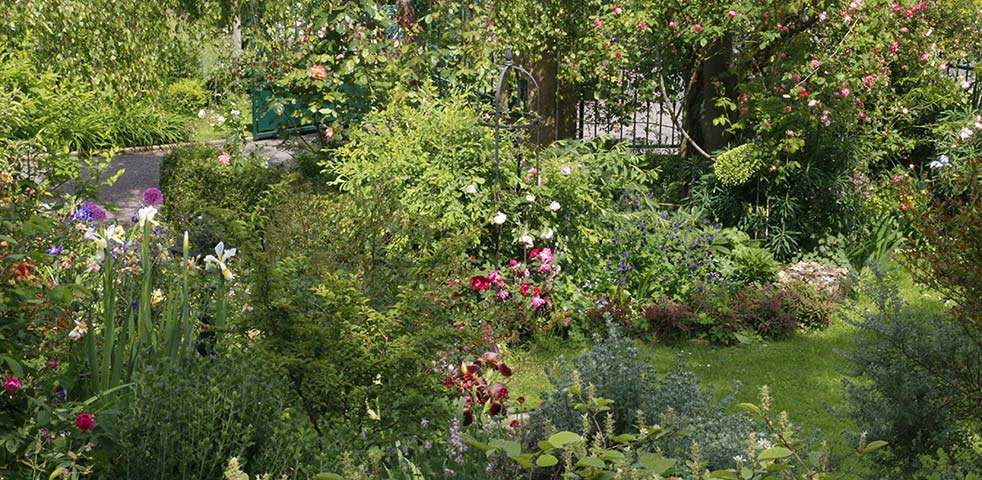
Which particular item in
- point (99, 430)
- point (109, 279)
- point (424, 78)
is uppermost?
point (424, 78)

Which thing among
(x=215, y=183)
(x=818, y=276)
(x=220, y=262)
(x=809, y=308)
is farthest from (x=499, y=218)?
(x=215, y=183)

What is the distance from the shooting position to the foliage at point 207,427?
3.26 m

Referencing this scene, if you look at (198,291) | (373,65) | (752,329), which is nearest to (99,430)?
(198,291)

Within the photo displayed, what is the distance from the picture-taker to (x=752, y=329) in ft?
21.3

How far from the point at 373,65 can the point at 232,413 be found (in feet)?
16.2

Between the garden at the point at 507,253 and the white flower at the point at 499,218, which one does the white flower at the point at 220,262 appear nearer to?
the garden at the point at 507,253

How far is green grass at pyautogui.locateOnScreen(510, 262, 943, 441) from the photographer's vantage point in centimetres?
558

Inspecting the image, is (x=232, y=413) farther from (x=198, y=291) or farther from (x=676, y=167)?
(x=676, y=167)

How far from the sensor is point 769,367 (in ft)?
20.0

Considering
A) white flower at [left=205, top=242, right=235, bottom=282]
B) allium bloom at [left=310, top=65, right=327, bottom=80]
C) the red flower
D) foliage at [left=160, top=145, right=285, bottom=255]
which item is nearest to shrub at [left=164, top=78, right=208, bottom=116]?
foliage at [left=160, top=145, right=285, bottom=255]

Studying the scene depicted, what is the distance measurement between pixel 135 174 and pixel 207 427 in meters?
8.14

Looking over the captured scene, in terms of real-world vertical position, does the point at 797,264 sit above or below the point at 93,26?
below

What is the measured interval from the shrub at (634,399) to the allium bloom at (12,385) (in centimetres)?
160

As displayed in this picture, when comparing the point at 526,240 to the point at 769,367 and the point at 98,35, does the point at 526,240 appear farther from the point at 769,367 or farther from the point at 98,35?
the point at 98,35
